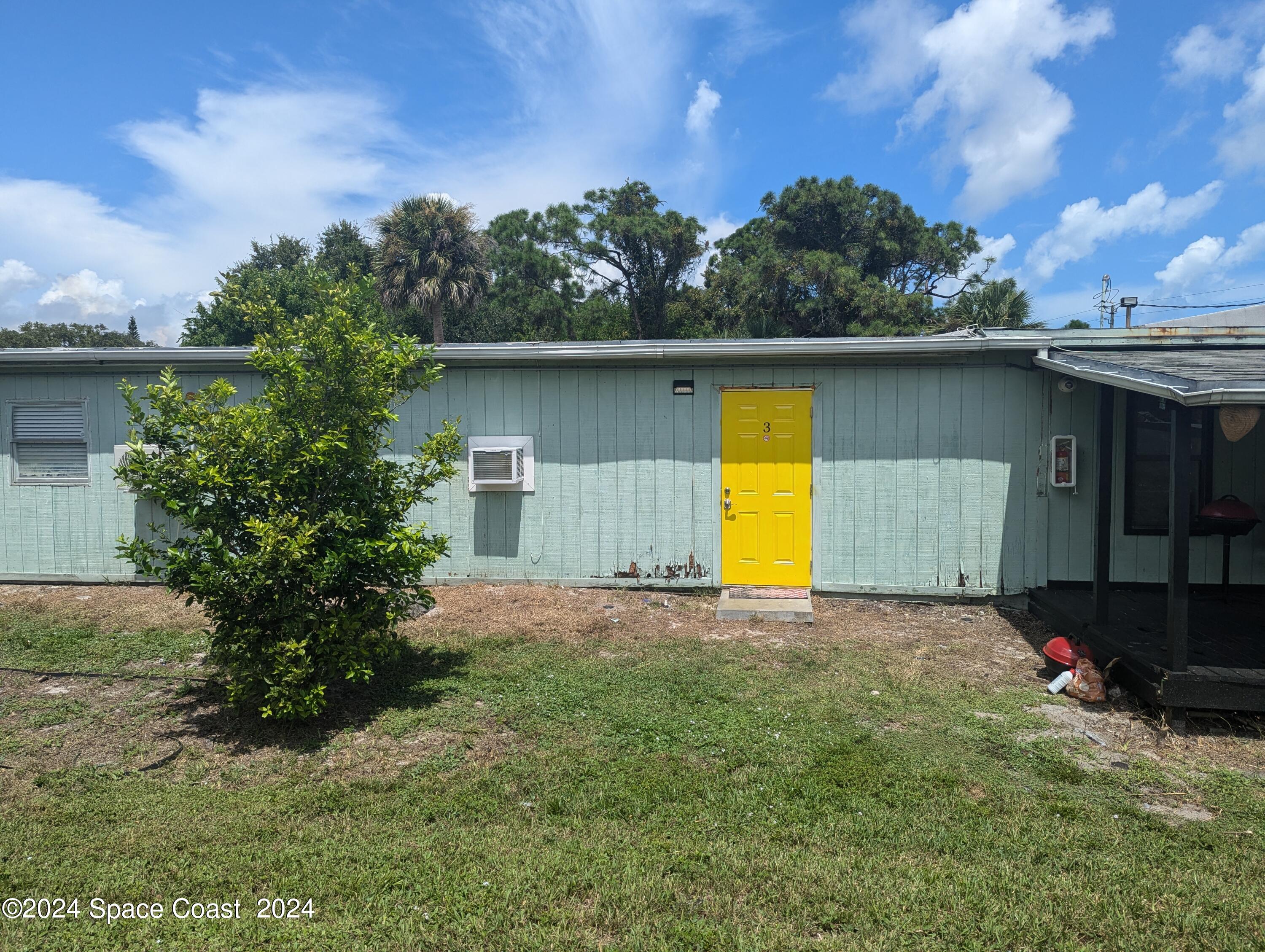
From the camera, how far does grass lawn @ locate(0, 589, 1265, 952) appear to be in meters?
2.57

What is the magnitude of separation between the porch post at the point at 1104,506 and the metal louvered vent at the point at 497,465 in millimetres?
4914

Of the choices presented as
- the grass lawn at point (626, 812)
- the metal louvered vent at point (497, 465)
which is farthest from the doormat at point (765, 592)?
the metal louvered vent at point (497, 465)

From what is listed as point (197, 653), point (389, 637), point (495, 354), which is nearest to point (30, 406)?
point (197, 653)

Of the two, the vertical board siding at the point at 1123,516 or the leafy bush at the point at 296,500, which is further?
the vertical board siding at the point at 1123,516

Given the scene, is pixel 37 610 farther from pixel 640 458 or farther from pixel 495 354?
pixel 640 458

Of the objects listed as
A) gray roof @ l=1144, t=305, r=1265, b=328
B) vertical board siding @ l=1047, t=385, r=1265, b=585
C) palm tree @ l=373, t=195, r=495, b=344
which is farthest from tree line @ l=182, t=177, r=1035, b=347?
vertical board siding @ l=1047, t=385, r=1265, b=585

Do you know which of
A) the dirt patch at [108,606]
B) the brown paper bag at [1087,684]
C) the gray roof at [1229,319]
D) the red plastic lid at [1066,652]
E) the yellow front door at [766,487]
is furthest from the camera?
the gray roof at [1229,319]

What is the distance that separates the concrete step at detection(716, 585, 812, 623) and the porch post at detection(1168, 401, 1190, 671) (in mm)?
2685

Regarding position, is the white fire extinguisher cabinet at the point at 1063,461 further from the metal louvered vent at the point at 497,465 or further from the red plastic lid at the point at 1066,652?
the metal louvered vent at the point at 497,465

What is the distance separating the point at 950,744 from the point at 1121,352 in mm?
4220

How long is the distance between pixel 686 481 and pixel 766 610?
1499 millimetres

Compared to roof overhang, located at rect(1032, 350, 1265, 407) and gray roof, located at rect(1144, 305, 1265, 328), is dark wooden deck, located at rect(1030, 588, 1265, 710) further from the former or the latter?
gray roof, located at rect(1144, 305, 1265, 328)

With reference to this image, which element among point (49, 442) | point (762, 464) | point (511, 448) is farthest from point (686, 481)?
point (49, 442)

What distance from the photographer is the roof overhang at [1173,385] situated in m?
3.82
